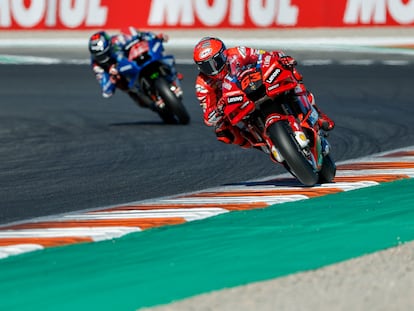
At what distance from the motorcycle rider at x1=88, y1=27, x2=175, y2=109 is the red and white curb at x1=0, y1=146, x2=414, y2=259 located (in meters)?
5.55

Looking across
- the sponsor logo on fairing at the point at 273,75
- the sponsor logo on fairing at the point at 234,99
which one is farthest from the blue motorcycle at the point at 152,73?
the sponsor logo on fairing at the point at 234,99

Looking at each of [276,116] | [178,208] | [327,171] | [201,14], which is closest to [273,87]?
[276,116]

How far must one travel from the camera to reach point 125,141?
50.2 feet

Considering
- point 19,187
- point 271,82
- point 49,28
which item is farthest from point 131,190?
point 49,28

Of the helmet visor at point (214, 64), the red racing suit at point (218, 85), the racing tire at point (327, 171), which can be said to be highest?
the helmet visor at point (214, 64)

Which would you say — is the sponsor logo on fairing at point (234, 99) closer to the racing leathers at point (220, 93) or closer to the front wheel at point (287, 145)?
the racing leathers at point (220, 93)

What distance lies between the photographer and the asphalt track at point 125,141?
442 inches

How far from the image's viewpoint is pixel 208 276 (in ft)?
22.8

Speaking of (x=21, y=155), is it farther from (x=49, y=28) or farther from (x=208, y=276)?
(x=49, y=28)

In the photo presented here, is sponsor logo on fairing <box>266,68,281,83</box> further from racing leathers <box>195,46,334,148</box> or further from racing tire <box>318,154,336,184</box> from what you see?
racing tire <box>318,154,336,184</box>

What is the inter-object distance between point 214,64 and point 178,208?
121 centimetres

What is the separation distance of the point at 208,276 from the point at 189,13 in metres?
23.2

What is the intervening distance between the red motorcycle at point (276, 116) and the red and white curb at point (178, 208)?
297 mm

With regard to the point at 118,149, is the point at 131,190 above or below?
above
